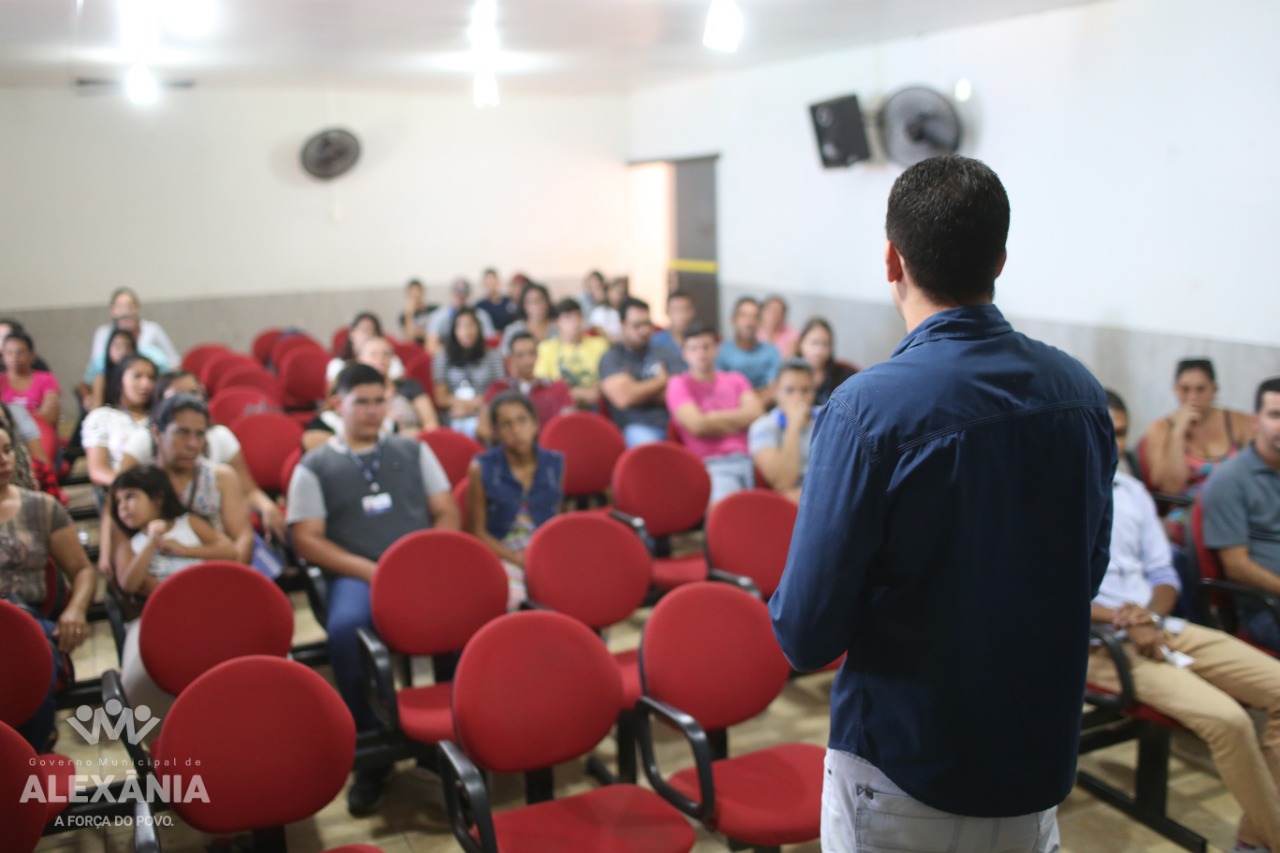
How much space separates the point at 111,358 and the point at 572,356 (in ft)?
9.43

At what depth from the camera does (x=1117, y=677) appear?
306 cm

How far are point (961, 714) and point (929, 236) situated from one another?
0.62m

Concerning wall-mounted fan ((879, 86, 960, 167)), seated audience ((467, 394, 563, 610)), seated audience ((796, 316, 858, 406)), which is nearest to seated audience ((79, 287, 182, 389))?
seated audience ((467, 394, 563, 610))

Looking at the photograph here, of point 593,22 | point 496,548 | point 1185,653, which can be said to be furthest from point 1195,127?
point 496,548

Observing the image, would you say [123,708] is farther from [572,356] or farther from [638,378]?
[572,356]

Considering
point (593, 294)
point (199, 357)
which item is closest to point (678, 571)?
point (199, 357)

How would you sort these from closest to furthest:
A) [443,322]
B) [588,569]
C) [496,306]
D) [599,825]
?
[599,825] < [588,569] < [443,322] < [496,306]

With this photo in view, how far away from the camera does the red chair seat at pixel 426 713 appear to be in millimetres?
2869

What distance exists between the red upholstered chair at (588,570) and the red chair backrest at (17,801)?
1622mm

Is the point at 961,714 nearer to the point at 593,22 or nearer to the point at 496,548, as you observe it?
A: the point at 496,548

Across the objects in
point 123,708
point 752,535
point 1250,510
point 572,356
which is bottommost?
point 123,708

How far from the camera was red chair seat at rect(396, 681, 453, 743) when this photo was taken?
2.87 meters

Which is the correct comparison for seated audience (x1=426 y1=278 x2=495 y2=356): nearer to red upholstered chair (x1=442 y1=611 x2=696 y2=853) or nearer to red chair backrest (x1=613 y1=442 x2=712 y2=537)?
red chair backrest (x1=613 y1=442 x2=712 y2=537)

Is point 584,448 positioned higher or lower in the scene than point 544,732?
higher
